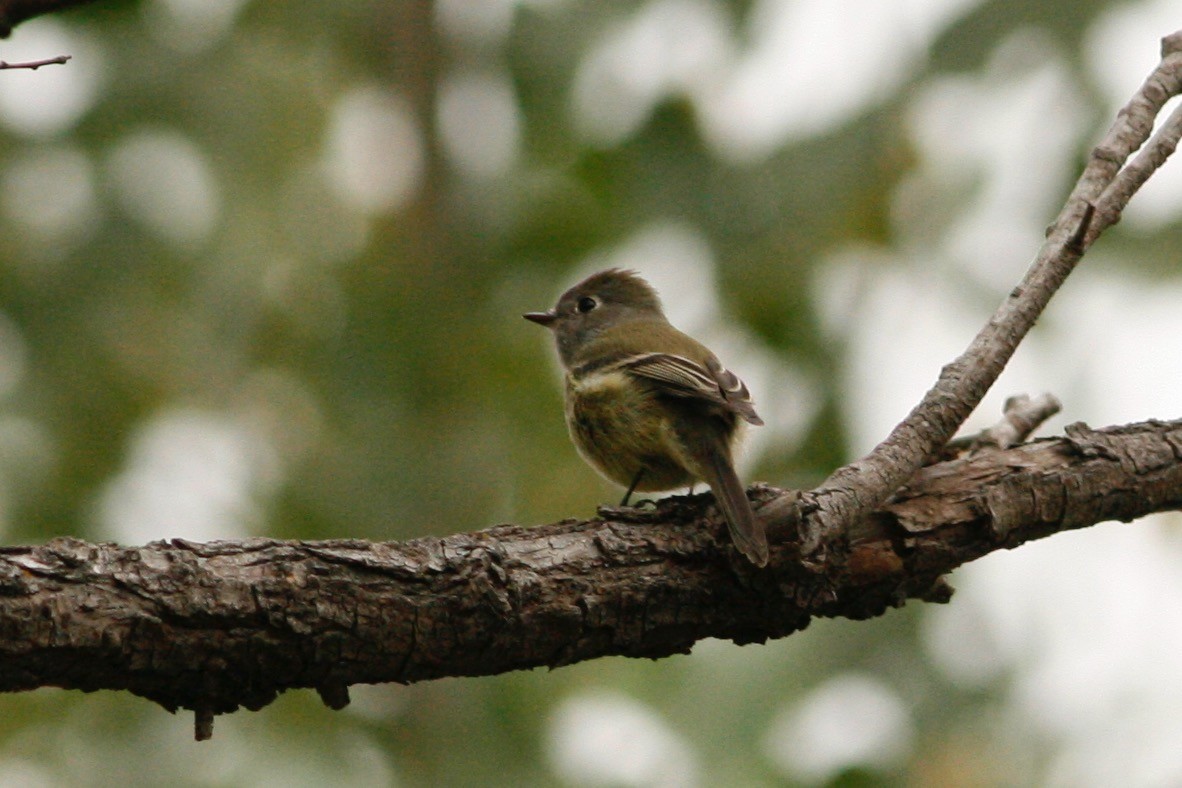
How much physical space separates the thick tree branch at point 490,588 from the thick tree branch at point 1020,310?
119mm

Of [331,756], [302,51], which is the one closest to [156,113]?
[302,51]

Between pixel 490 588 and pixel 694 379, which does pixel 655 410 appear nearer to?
pixel 694 379

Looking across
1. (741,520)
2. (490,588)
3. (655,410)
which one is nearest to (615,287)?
(655,410)

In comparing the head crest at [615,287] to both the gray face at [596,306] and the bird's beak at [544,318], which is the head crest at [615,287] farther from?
the bird's beak at [544,318]

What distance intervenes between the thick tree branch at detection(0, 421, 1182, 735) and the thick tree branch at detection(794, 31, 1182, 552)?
0.12 metres

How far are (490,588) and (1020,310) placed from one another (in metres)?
1.58

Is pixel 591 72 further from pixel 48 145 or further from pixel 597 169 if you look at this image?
pixel 48 145

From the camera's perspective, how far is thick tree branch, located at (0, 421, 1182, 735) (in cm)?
239

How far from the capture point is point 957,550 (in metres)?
3.21

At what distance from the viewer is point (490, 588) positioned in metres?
2.71

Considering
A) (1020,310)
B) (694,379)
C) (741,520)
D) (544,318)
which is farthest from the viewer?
(544,318)

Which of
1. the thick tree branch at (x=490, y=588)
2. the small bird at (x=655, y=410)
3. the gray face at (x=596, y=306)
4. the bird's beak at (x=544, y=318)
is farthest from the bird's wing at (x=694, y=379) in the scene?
the bird's beak at (x=544, y=318)

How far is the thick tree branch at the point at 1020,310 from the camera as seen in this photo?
3.10 metres

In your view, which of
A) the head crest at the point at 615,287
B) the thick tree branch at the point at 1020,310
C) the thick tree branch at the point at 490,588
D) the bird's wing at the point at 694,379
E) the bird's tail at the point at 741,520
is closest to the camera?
the thick tree branch at the point at 490,588
